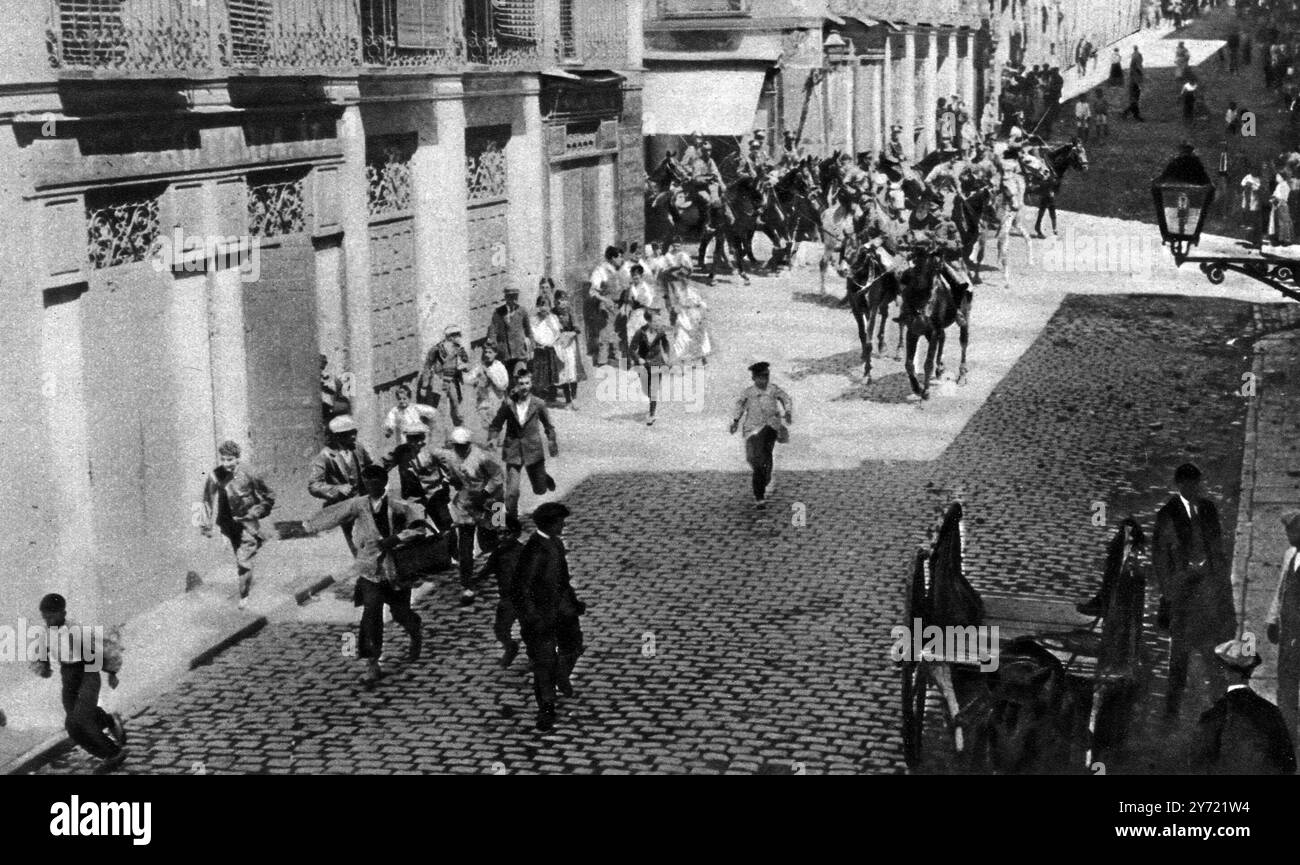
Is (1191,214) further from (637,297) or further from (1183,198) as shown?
(637,297)

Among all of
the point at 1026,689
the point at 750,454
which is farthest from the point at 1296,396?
the point at 1026,689

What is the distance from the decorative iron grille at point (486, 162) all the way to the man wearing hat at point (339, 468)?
25.9ft

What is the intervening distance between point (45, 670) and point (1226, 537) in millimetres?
9710

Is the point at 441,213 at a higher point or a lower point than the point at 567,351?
higher

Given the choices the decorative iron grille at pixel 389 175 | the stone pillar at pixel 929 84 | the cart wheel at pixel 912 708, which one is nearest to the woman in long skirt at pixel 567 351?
the decorative iron grille at pixel 389 175

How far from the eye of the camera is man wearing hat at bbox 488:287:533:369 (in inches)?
870

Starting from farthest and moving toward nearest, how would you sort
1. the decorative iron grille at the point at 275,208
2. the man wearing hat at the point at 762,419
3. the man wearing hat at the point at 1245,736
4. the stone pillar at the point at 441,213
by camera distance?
the stone pillar at the point at 441,213
the man wearing hat at the point at 762,419
the decorative iron grille at the point at 275,208
the man wearing hat at the point at 1245,736

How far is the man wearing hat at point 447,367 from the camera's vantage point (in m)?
19.6

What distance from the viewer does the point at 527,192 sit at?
24203 mm

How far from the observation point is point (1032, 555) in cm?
1600

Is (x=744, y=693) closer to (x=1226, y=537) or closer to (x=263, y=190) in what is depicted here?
(x=1226, y=537)

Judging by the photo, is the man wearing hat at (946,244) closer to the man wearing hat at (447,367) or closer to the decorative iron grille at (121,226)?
the man wearing hat at (447,367)

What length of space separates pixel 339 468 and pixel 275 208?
3503 mm

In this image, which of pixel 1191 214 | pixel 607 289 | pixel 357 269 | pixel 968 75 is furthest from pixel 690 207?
pixel 968 75
